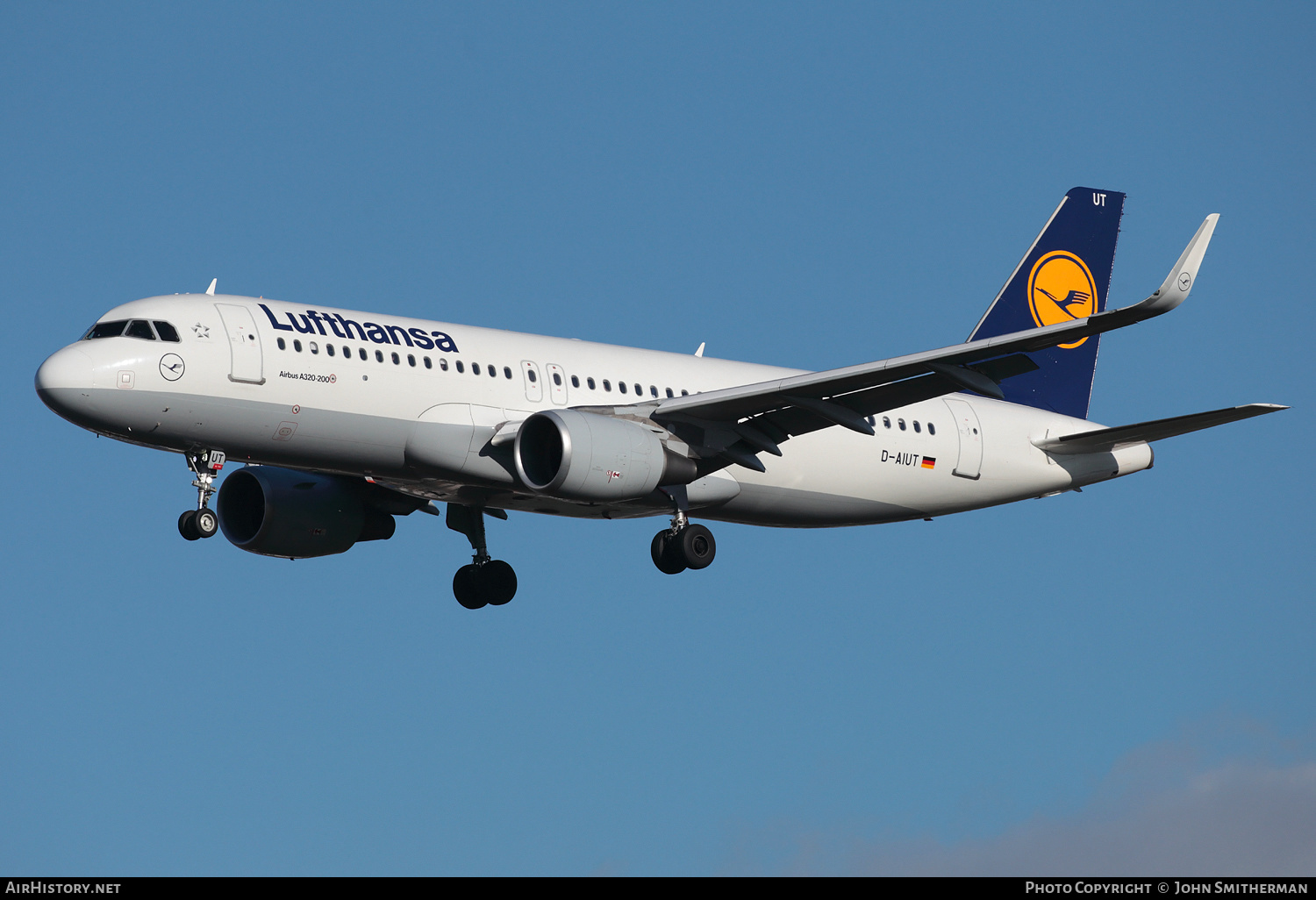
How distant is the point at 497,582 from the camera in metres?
38.8

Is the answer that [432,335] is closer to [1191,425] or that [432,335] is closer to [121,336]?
[121,336]

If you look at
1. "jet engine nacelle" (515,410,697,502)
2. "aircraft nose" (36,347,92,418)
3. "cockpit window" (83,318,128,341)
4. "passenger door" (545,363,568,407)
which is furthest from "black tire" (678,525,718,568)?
"aircraft nose" (36,347,92,418)

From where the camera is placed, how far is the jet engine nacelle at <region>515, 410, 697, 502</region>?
32.0 metres

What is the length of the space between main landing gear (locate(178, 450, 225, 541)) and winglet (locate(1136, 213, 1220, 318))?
1685cm

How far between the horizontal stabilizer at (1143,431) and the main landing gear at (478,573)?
13.0 m

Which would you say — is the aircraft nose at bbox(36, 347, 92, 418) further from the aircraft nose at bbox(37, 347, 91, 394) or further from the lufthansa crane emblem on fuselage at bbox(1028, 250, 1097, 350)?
the lufthansa crane emblem on fuselage at bbox(1028, 250, 1097, 350)

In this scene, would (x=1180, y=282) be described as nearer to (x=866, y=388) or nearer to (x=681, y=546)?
(x=866, y=388)

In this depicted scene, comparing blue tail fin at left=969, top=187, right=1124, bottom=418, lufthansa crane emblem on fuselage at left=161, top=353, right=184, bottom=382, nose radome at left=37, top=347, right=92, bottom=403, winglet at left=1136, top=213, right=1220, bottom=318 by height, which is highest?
blue tail fin at left=969, top=187, right=1124, bottom=418

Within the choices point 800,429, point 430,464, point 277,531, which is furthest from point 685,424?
point 277,531

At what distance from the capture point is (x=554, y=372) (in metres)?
34.5

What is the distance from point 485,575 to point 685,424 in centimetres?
716

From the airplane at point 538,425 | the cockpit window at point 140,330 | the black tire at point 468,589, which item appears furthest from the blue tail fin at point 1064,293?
the cockpit window at point 140,330
